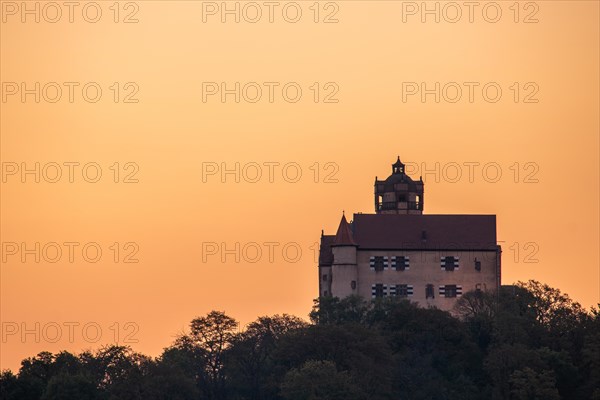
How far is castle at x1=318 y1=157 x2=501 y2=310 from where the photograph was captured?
16212 centimetres

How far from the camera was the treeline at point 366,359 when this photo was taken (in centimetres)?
13838

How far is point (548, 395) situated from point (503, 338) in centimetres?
1127

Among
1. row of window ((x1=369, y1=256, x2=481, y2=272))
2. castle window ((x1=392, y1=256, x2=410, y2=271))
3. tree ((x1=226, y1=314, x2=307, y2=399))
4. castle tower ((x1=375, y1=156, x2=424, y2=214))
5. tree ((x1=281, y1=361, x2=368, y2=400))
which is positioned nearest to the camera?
tree ((x1=281, y1=361, x2=368, y2=400))

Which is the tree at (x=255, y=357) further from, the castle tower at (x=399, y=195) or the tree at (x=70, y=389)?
the castle tower at (x=399, y=195)

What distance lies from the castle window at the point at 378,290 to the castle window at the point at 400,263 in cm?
247

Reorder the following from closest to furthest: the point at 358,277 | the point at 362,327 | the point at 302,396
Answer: the point at 302,396
the point at 362,327
the point at 358,277

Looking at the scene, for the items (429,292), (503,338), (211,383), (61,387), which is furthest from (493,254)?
(61,387)

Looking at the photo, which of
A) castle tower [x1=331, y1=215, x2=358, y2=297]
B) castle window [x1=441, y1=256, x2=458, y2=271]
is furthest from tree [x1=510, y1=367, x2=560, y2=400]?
castle window [x1=441, y1=256, x2=458, y2=271]

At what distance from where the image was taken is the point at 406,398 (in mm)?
140000

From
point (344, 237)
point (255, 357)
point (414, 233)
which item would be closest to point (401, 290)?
point (414, 233)

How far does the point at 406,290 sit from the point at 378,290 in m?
2.59

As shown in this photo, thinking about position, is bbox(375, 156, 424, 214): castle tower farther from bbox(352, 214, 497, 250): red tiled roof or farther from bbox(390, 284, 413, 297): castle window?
bbox(390, 284, 413, 297): castle window

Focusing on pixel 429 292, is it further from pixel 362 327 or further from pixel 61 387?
pixel 61 387

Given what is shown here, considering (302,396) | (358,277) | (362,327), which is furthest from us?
(358,277)
